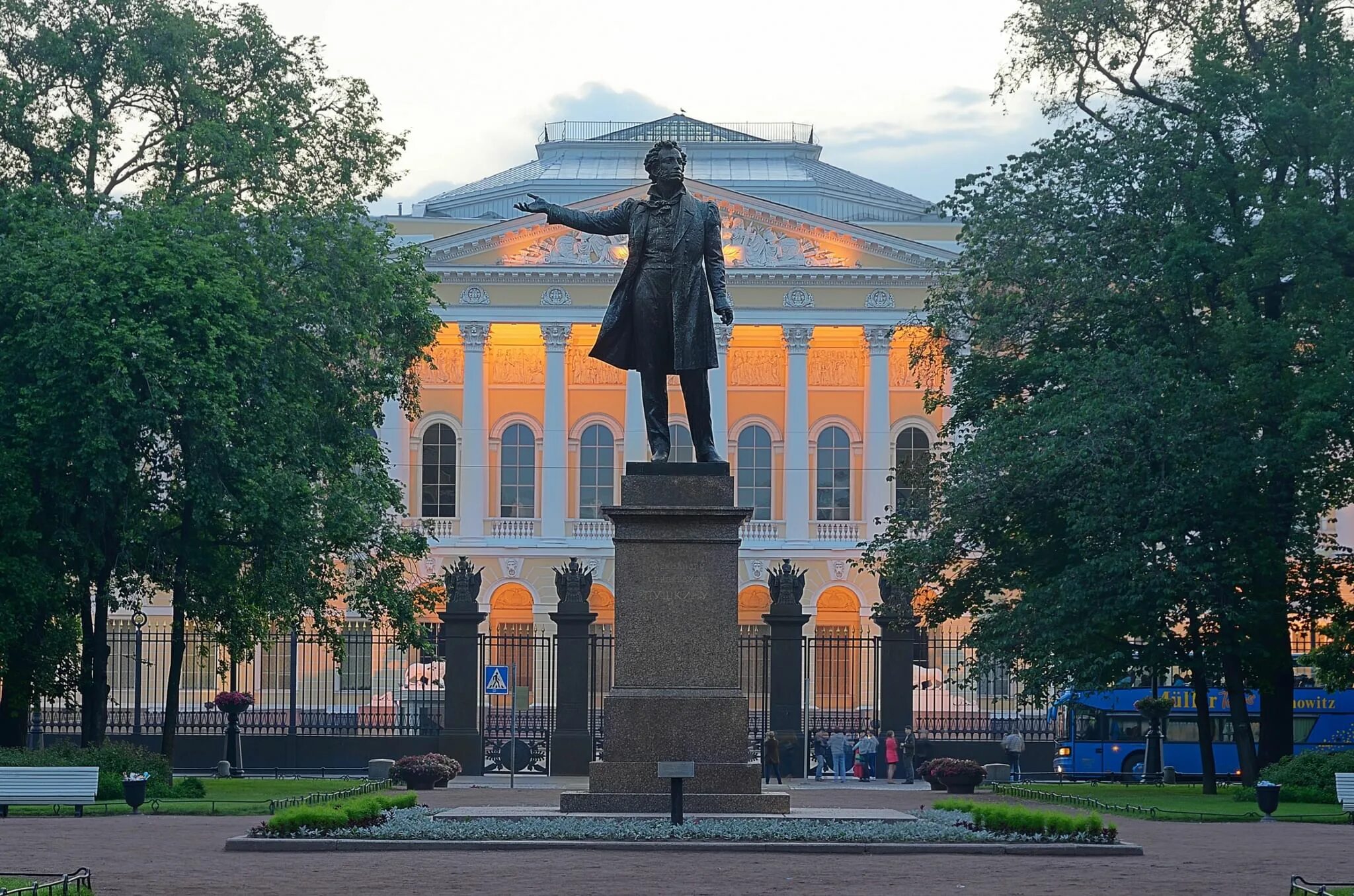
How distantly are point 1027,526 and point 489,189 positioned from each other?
48121mm

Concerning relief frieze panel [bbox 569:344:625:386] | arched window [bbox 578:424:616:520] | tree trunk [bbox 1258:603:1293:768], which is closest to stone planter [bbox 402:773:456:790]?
tree trunk [bbox 1258:603:1293:768]

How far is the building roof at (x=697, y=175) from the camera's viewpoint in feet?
244

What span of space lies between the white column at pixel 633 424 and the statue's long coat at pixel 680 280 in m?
50.1

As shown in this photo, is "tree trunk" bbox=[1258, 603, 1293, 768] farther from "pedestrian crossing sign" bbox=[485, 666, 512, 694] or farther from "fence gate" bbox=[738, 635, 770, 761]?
"pedestrian crossing sign" bbox=[485, 666, 512, 694]

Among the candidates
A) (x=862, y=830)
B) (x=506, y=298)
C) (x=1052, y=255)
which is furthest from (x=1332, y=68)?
(x=506, y=298)

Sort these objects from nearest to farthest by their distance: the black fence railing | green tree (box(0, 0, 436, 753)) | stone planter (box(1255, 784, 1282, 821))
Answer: stone planter (box(1255, 784, 1282, 821)), green tree (box(0, 0, 436, 753)), the black fence railing

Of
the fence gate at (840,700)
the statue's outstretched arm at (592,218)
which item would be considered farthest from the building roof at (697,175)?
the statue's outstretched arm at (592,218)

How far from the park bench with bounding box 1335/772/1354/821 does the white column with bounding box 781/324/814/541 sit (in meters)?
45.1

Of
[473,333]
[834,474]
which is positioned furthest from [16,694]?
[834,474]

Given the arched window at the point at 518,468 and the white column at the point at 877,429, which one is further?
the arched window at the point at 518,468

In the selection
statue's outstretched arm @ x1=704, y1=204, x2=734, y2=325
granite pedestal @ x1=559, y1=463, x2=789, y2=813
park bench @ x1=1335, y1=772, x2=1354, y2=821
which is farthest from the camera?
park bench @ x1=1335, y1=772, x2=1354, y2=821

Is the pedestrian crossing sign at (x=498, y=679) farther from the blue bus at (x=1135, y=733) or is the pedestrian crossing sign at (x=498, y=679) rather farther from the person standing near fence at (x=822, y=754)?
the blue bus at (x=1135, y=733)

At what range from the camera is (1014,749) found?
35.8 meters

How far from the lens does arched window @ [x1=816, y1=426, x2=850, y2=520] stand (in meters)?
69.4
